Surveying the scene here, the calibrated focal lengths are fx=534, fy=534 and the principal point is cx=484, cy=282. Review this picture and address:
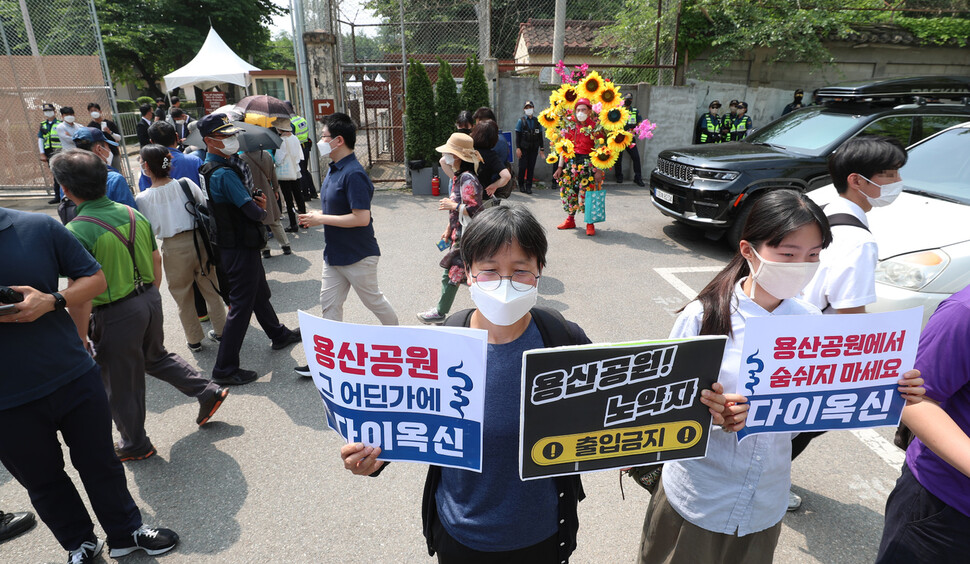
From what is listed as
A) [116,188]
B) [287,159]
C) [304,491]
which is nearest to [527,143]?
[287,159]

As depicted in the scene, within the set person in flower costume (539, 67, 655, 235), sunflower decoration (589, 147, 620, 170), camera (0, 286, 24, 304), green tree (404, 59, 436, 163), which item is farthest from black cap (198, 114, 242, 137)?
green tree (404, 59, 436, 163)

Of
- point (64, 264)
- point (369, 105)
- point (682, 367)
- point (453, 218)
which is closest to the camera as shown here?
point (682, 367)

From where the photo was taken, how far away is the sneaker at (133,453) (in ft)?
10.9

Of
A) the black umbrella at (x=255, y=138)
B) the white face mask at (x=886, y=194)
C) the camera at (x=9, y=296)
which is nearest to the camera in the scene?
the camera at (x=9, y=296)

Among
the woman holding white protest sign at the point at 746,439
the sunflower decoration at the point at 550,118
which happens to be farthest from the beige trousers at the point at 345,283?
the sunflower decoration at the point at 550,118

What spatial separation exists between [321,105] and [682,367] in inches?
404

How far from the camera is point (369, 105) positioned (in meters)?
12.5

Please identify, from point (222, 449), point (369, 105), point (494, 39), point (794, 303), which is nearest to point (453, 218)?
point (222, 449)

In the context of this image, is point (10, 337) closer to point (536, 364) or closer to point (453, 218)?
point (536, 364)

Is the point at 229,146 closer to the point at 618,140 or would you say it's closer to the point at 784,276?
the point at 784,276

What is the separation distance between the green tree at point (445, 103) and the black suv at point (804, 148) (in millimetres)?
5025

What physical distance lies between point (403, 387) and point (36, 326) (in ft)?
6.06

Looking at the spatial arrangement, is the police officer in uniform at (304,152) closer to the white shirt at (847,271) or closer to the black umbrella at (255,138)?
the black umbrella at (255,138)

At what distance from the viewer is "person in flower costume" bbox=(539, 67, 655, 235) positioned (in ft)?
24.2
